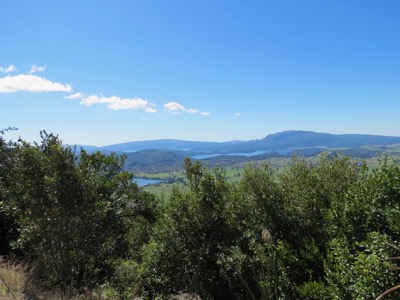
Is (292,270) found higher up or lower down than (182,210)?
lower down

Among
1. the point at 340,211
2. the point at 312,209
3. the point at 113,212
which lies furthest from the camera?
the point at 113,212

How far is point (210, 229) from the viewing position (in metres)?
17.5

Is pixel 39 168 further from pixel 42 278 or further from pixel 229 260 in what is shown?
pixel 229 260

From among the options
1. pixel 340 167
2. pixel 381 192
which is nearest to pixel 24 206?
pixel 381 192

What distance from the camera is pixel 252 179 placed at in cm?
1934

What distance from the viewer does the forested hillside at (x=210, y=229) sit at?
1121 centimetres

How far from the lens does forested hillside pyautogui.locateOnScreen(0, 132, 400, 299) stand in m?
11.2

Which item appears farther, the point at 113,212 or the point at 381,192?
the point at 113,212

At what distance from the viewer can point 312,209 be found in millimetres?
18594

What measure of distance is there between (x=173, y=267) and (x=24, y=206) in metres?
8.78

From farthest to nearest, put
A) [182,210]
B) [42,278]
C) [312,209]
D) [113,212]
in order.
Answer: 1. [113,212]
2. [312,209]
3. [182,210]
4. [42,278]

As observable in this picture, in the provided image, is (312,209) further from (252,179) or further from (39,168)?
(39,168)

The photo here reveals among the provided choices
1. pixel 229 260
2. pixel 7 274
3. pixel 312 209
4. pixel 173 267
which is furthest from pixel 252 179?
pixel 7 274

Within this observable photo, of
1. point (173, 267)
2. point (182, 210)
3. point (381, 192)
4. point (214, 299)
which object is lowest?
point (214, 299)
